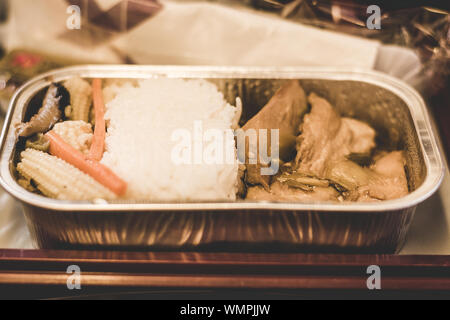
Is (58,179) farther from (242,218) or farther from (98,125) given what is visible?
(242,218)

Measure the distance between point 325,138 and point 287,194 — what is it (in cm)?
43

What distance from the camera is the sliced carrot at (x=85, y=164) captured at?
5.32 feet

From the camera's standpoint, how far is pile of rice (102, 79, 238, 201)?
5.42ft

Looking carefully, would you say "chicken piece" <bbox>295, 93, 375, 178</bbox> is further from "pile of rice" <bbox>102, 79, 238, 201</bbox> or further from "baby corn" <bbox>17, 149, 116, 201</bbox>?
"baby corn" <bbox>17, 149, 116, 201</bbox>

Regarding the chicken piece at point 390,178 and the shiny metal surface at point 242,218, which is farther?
the chicken piece at point 390,178

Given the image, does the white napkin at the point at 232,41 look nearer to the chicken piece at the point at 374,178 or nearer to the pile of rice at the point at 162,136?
the pile of rice at the point at 162,136

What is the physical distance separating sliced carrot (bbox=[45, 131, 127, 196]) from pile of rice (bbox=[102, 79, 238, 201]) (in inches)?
1.7

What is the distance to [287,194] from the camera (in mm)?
1749

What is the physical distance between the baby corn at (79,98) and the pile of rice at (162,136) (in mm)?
104

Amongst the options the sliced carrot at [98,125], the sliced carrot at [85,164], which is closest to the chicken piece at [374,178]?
the sliced carrot at [85,164]

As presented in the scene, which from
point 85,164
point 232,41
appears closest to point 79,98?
point 85,164

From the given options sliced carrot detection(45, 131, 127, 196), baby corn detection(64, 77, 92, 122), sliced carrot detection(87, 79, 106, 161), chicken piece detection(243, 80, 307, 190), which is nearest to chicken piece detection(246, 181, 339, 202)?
chicken piece detection(243, 80, 307, 190)

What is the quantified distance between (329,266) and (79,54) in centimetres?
205
